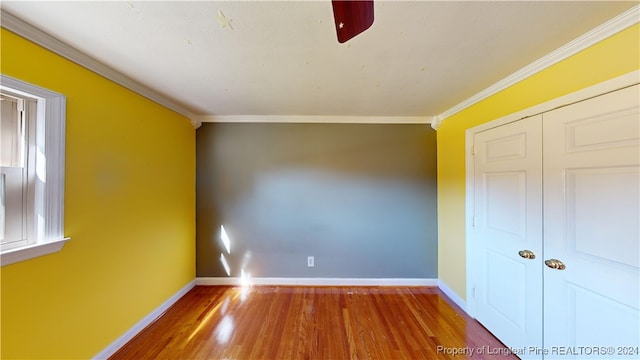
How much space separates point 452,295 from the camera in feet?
8.20

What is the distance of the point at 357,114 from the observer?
2.74m

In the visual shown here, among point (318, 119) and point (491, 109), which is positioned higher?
point (318, 119)

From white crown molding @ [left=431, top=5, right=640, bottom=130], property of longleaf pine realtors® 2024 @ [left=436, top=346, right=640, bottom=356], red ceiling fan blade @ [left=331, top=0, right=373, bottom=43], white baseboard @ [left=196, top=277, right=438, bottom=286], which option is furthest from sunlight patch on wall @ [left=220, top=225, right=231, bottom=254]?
white crown molding @ [left=431, top=5, right=640, bottom=130]

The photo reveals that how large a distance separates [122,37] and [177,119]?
1327mm

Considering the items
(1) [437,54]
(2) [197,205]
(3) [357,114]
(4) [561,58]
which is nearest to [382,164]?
(3) [357,114]

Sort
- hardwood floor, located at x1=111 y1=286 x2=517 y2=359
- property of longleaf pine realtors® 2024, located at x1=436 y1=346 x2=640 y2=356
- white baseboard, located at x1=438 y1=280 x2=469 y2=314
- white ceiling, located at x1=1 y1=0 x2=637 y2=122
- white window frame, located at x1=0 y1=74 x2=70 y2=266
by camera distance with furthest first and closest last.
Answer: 1. white baseboard, located at x1=438 y1=280 x2=469 y2=314
2. hardwood floor, located at x1=111 y1=286 x2=517 y2=359
3. white window frame, located at x1=0 y1=74 x2=70 y2=266
4. property of longleaf pine realtors® 2024, located at x1=436 y1=346 x2=640 y2=356
5. white ceiling, located at x1=1 y1=0 x2=637 y2=122

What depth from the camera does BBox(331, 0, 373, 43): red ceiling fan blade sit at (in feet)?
2.10

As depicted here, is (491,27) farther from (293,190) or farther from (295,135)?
(293,190)

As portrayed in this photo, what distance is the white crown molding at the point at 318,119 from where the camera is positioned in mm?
2818

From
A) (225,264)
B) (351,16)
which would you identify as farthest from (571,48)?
(225,264)

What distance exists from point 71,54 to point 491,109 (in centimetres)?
318

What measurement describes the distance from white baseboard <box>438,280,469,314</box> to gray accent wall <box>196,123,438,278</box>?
0.25 metres

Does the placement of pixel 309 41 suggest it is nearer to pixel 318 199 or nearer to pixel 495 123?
pixel 495 123

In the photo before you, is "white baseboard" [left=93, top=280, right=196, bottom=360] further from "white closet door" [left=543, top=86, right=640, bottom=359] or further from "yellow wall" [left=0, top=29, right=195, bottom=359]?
"white closet door" [left=543, top=86, right=640, bottom=359]
